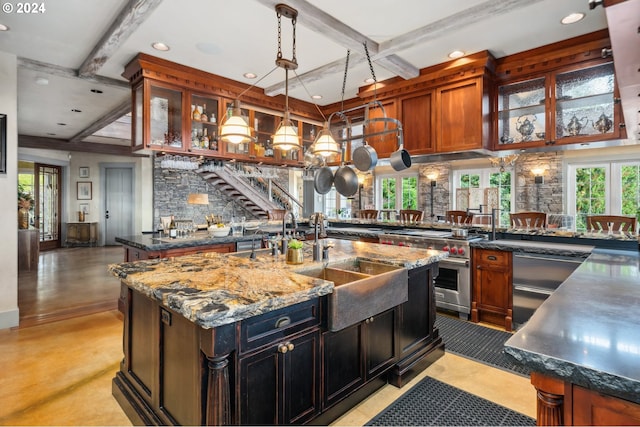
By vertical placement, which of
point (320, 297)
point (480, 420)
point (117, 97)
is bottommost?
point (480, 420)

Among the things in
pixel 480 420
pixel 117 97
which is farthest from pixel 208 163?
pixel 480 420

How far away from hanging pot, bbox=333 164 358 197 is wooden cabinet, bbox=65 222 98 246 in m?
9.15

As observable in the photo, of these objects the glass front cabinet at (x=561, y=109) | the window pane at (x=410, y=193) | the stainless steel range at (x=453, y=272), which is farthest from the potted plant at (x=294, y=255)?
the window pane at (x=410, y=193)

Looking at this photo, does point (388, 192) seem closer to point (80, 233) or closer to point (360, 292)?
point (80, 233)

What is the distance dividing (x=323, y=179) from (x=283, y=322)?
195 centimetres

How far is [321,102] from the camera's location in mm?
5500

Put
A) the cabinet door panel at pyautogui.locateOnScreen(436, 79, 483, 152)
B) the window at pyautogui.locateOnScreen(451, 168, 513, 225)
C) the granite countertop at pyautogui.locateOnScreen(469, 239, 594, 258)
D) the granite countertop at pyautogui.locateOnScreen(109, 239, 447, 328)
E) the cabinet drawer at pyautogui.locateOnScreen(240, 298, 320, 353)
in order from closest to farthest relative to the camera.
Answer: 1. the granite countertop at pyautogui.locateOnScreen(109, 239, 447, 328)
2. the cabinet drawer at pyautogui.locateOnScreen(240, 298, 320, 353)
3. the granite countertop at pyautogui.locateOnScreen(469, 239, 594, 258)
4. the cabinet door panel at pyautogui.locateOnScreen(436, 79, 483, 152)
5. the window at pyautogui.locateOnScreen(451, 168, 513, 225)

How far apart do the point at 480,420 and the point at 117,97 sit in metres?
5.97

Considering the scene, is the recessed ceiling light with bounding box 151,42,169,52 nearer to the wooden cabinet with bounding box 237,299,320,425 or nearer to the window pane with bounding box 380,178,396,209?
the wooden cabinet with bounding box 237,299,320,425

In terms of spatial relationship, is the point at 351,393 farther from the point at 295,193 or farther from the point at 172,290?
the point at 295,193

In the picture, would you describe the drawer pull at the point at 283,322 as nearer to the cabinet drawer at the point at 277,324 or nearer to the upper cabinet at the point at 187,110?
the cabinet drawer at the point at 277,324

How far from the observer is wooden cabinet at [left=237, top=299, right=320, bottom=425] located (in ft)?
4.89

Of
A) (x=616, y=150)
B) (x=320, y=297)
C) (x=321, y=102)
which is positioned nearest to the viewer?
(x=320, y=297)

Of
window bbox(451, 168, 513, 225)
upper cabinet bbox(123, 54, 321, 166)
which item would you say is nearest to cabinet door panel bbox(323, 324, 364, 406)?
upper cabinet bbox(123, 54, 321, 166)
